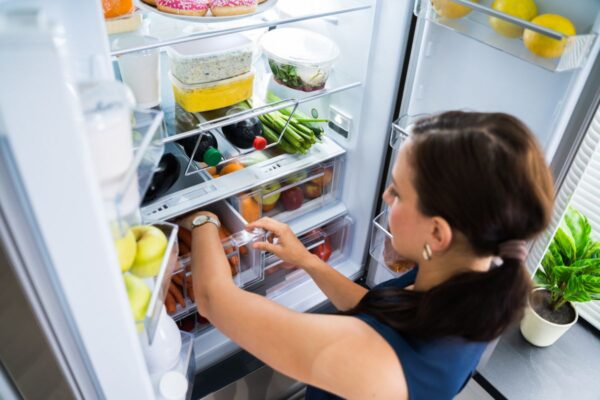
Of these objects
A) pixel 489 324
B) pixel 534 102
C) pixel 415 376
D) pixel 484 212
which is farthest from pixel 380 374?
pixel 534 102

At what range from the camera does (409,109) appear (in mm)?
1244

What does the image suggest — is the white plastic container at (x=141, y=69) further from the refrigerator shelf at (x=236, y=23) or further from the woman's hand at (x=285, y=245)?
the woman's hand at (x=285, y=245)

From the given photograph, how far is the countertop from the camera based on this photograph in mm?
1519

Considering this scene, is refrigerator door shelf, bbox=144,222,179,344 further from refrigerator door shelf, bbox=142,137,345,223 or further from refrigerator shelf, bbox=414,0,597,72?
refrigerator shelf, bbox=414,0,597,72

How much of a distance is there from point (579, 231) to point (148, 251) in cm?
135

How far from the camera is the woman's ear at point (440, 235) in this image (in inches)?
28.7

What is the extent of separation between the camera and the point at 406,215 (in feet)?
2.61

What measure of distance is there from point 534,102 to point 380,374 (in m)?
0.65

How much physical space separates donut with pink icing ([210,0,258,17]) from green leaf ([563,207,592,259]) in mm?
1175

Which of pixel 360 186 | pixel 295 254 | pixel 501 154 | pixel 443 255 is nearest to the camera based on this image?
pixel 501 154

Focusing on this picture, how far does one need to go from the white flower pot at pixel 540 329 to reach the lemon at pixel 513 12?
98cm

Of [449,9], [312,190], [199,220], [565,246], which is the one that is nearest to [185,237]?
[199,220]

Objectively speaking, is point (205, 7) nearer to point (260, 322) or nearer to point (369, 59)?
point (369, 59)

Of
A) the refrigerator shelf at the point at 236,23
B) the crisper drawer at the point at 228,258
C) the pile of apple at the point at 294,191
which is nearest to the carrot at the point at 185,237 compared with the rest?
the crisper drawer at the point at 228,258
